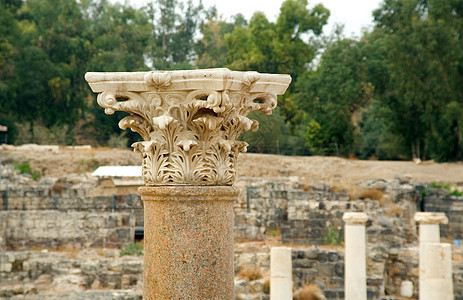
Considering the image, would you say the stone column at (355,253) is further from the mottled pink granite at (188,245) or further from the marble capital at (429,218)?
the mottled pink granite at (188,245)

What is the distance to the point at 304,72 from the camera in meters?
44.9

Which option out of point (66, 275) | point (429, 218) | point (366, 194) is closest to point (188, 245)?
point (429, 218)

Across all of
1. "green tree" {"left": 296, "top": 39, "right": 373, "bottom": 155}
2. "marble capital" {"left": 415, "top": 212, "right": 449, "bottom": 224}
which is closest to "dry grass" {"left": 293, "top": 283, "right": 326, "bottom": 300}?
"marble capital" {"left": 415, "top": 212, "right": 449, "bottom": 224}

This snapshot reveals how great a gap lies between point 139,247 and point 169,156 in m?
15.0

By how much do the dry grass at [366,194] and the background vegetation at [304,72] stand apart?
21.1ft

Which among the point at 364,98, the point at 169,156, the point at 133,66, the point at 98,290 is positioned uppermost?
the point at 133,66

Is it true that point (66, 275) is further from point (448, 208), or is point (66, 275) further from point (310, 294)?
point (448, 208)

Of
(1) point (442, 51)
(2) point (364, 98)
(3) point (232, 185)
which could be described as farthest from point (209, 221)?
(2) point (364, 98)

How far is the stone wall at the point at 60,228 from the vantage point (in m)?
19.4

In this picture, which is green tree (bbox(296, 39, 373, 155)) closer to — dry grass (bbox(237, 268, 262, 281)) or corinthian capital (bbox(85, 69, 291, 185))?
dry grass (bbox(237, 268, 262, 281))

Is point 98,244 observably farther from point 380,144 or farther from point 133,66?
point 133,66

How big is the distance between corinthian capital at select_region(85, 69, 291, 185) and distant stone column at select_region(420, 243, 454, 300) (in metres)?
6.17

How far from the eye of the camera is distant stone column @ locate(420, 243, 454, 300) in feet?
30.1

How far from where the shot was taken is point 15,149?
31.0m
